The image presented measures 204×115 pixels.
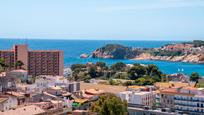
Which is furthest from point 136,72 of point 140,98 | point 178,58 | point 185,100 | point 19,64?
point 178,58

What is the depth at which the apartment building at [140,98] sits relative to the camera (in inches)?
894

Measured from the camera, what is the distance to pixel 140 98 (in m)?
22.6

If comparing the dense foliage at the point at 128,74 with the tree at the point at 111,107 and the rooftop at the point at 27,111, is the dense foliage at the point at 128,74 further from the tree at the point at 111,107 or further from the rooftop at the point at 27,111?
the rooftop at the point at 27,111

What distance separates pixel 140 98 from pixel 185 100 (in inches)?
95.4

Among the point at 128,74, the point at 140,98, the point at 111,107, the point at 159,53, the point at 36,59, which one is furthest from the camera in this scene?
the point at 159,53

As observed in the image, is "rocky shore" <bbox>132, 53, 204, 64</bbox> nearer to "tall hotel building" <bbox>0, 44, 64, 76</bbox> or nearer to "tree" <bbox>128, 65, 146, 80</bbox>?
"tree" <bbox>128, 65, 146, 80</bbox>

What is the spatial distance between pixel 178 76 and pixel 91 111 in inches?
880

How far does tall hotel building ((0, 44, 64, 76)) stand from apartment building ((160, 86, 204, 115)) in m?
18.0

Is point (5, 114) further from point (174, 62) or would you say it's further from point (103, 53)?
point (103, 53)

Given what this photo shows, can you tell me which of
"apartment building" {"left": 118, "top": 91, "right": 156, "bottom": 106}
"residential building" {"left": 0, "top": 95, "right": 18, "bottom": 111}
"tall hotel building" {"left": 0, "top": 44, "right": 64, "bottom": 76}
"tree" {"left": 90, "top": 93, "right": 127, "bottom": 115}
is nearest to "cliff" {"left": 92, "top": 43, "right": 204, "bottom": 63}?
"tall hotel building" {"left": 0, "top": 44, "right": 64, "bottom": 76}

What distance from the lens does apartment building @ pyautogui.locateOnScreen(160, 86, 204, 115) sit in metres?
21.0

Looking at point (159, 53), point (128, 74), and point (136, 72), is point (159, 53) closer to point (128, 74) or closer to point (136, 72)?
point (128, 74)

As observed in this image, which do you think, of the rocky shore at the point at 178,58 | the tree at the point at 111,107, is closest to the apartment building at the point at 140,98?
the tree at the point at 111,107

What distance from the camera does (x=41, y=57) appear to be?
130 feet
